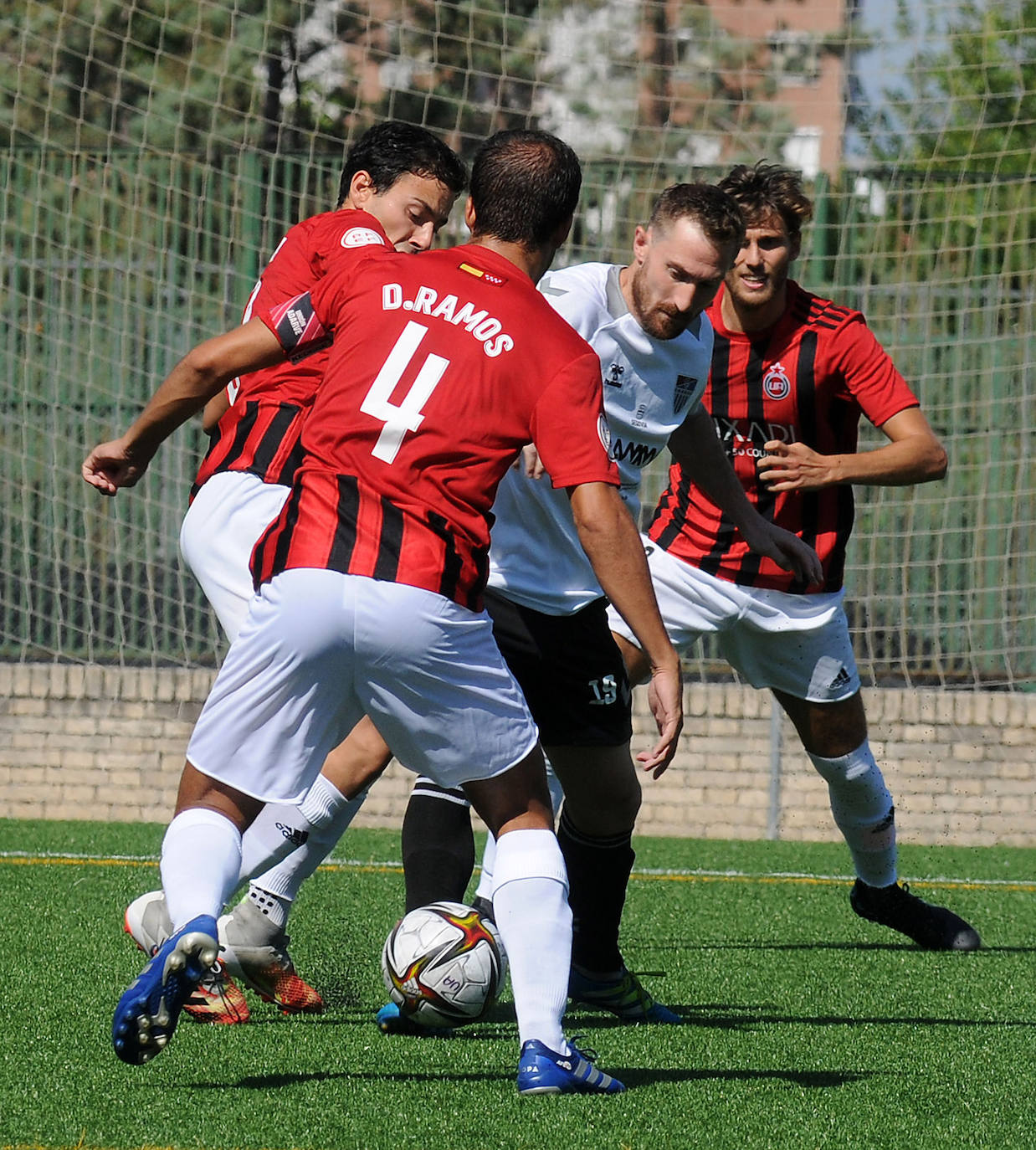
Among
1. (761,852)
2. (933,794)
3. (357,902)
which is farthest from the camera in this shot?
(933,794)

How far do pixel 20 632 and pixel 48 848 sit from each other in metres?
2.26

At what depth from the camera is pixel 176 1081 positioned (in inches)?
137

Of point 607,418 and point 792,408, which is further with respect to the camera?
point 792,408

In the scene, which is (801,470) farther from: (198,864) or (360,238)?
(198,864)

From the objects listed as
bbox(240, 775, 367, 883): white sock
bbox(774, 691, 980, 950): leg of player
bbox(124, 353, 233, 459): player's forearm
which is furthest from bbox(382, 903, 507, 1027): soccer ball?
bbox(774, 691, 980, 950): leg of player

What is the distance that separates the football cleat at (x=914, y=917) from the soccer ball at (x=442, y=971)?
2488 millimetres

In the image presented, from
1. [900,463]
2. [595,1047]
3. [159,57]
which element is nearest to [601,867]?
[595,1047]

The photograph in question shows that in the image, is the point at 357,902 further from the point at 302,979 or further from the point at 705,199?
the point at 705,199

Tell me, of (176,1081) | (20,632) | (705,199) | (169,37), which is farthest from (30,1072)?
(169,37)

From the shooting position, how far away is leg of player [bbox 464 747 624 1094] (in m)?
3.26

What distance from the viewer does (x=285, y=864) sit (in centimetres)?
440

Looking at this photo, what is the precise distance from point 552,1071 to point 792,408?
3.01m

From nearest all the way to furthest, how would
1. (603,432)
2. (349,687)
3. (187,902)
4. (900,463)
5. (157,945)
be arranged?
(187,902)
(349,687)
(603,432)
(157,945)
(900,463)

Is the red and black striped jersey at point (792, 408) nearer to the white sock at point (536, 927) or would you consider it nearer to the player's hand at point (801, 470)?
the player's hand at point (801, 470)
